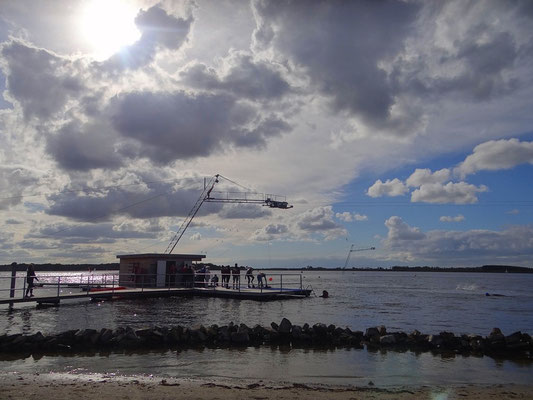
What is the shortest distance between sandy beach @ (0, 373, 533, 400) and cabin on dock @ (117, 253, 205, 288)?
25.5 m

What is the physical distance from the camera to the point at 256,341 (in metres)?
16.2

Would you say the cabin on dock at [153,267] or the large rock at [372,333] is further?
the cabin on dock at [153,267]

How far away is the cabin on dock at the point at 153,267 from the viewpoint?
3659 cm

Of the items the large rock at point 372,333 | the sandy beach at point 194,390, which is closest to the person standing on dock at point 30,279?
the sandy beach at point 194,390

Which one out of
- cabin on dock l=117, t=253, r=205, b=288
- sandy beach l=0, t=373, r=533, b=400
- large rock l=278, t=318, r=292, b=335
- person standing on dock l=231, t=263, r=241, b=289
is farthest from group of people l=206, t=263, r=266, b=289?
sandy beach l=0, t=373, r=533, b=400

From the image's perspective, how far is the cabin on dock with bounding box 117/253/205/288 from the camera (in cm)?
3659

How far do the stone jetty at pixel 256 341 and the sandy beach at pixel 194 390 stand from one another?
3.57 m

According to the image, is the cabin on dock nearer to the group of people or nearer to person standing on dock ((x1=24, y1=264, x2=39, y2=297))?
the group of people

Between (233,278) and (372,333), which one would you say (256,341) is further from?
(233,278)

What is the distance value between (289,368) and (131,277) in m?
28.1

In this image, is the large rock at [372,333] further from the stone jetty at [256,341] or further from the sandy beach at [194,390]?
the sandy beach at [194,390]

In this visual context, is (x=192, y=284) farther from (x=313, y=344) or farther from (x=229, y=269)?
(x=313, y=344)

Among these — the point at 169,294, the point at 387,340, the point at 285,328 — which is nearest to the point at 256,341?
the point at 285,328

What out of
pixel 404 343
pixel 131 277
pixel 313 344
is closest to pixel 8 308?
pixel 131 277
